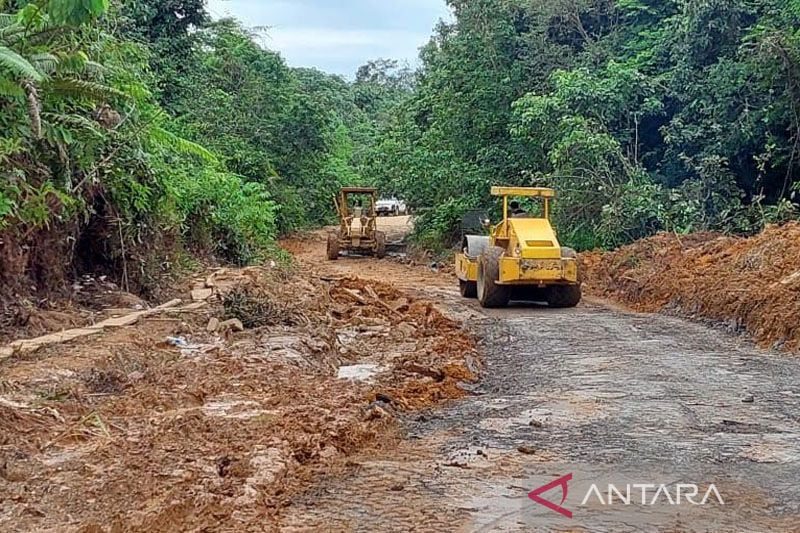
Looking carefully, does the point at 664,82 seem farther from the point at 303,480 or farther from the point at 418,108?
the point at 303,480

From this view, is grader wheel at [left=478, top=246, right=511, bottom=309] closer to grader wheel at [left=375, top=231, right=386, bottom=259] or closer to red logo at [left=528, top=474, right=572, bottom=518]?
red logo at [left=528, top=474, right=572, bottom=518]

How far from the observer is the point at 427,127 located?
105 feet

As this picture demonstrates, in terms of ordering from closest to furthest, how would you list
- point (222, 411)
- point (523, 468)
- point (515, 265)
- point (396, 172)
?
1. point (523, 468)
2. point (222, 411)
3. point (515, 265)
4. point (396, 172)

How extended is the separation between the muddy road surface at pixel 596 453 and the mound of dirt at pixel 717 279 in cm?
120

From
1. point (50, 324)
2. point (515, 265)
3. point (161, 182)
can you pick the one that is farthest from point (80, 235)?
point (515, 265)

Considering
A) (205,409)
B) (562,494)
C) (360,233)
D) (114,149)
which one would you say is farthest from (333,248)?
(562,494)

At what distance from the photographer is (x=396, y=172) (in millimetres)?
30969

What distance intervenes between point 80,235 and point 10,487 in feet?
30.2

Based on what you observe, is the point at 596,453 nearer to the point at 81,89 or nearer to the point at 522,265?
the point at 81,89

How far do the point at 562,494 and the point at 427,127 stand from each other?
27042mm

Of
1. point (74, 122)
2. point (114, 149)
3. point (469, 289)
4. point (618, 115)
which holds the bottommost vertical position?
point (469, 289)

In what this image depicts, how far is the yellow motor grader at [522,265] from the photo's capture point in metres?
15.5

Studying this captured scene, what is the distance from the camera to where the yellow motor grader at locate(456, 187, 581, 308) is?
15508mm

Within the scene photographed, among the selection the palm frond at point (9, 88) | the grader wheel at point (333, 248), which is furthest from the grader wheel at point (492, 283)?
the grader wheel at point (333, 248)
